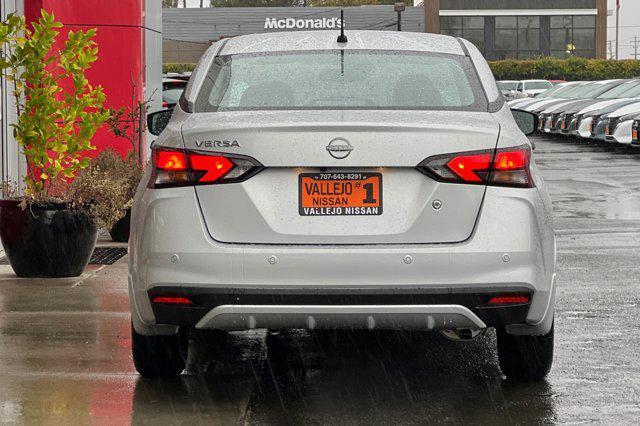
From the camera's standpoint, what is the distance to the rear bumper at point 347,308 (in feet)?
18.6

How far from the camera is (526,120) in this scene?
7.36 meters

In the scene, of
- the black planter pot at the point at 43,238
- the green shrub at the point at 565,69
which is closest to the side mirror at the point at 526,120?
the black planter pot at the point at 43,238

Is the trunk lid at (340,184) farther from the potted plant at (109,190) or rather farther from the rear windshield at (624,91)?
the rear windshield at (624,91)

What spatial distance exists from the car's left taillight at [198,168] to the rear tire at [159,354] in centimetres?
89

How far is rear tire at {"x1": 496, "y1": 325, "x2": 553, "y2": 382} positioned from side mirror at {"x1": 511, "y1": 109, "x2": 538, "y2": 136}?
127cm

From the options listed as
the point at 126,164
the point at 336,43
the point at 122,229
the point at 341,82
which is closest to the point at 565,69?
the point at 126,164

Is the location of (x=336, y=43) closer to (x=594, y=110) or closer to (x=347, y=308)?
(x=347, y=308)

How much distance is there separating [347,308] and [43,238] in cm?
489

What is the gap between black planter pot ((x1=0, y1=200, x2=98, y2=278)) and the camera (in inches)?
394

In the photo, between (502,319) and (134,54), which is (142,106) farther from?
(502,319)

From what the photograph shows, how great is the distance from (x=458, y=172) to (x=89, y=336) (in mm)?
2930

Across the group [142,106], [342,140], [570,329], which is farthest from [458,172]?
[142,106]

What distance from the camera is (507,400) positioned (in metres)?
6.21

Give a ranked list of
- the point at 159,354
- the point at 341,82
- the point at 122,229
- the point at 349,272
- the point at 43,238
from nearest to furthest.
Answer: the point at 349,272 < the point at 341,82 < the point at 159,354 < the point at 43,238 < the point at 122,229
